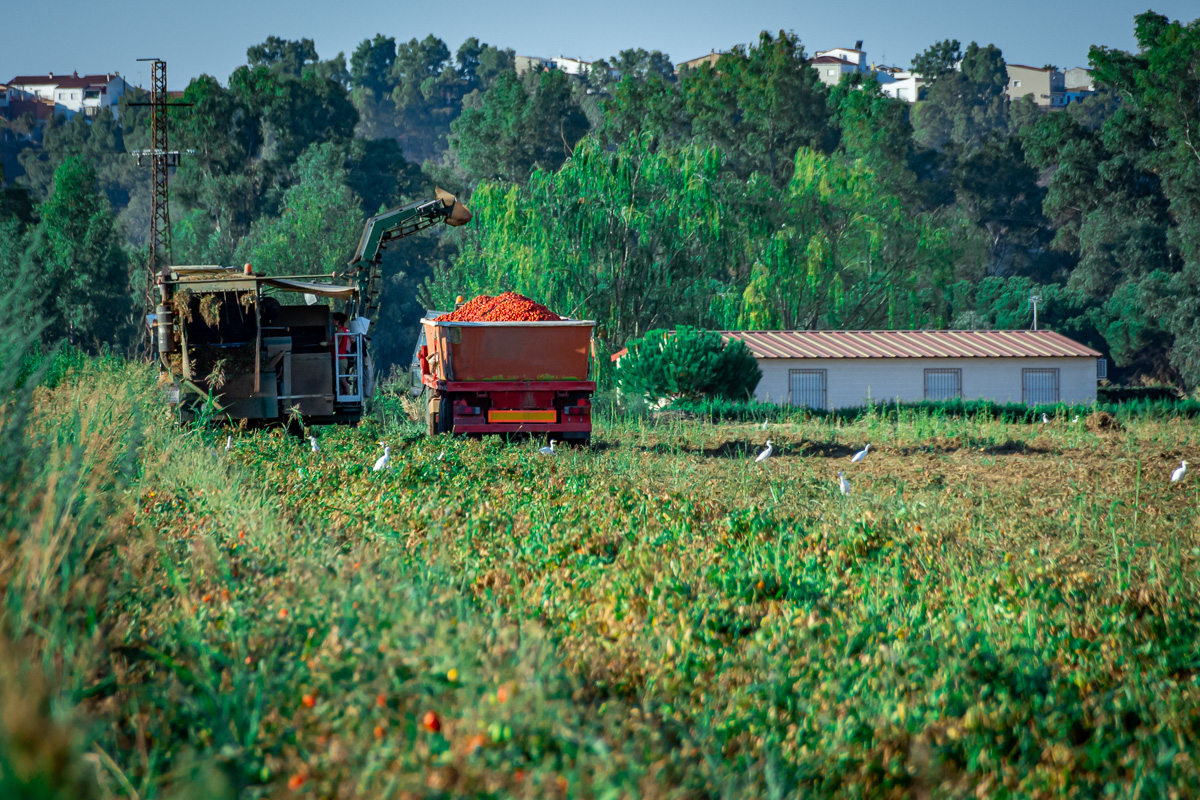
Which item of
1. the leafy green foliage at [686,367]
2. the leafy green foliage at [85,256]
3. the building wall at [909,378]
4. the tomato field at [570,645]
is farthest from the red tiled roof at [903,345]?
the tomato field at [570,645]

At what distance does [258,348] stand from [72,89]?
136486mm

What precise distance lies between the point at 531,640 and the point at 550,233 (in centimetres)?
3141

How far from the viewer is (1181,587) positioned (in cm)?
583

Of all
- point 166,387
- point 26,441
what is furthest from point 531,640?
point 166,387

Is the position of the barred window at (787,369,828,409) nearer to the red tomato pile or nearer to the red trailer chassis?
the red tomato pile

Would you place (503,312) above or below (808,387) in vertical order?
above

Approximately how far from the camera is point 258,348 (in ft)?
47.1

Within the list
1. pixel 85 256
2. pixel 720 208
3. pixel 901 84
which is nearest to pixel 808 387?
pixel 720 208

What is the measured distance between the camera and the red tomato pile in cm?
1627

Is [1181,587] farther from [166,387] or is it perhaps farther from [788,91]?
[788,91]

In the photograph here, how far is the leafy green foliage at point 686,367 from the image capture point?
84.9 feet

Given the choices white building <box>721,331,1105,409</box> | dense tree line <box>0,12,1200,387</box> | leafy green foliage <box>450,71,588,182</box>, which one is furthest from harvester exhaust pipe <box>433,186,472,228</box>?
leafy green foliage <box>450,71,588,182</box>

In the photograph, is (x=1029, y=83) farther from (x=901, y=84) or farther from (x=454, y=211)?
(x=454, y=211)

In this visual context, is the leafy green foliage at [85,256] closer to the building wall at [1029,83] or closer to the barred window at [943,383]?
the barred window at [943,383]
